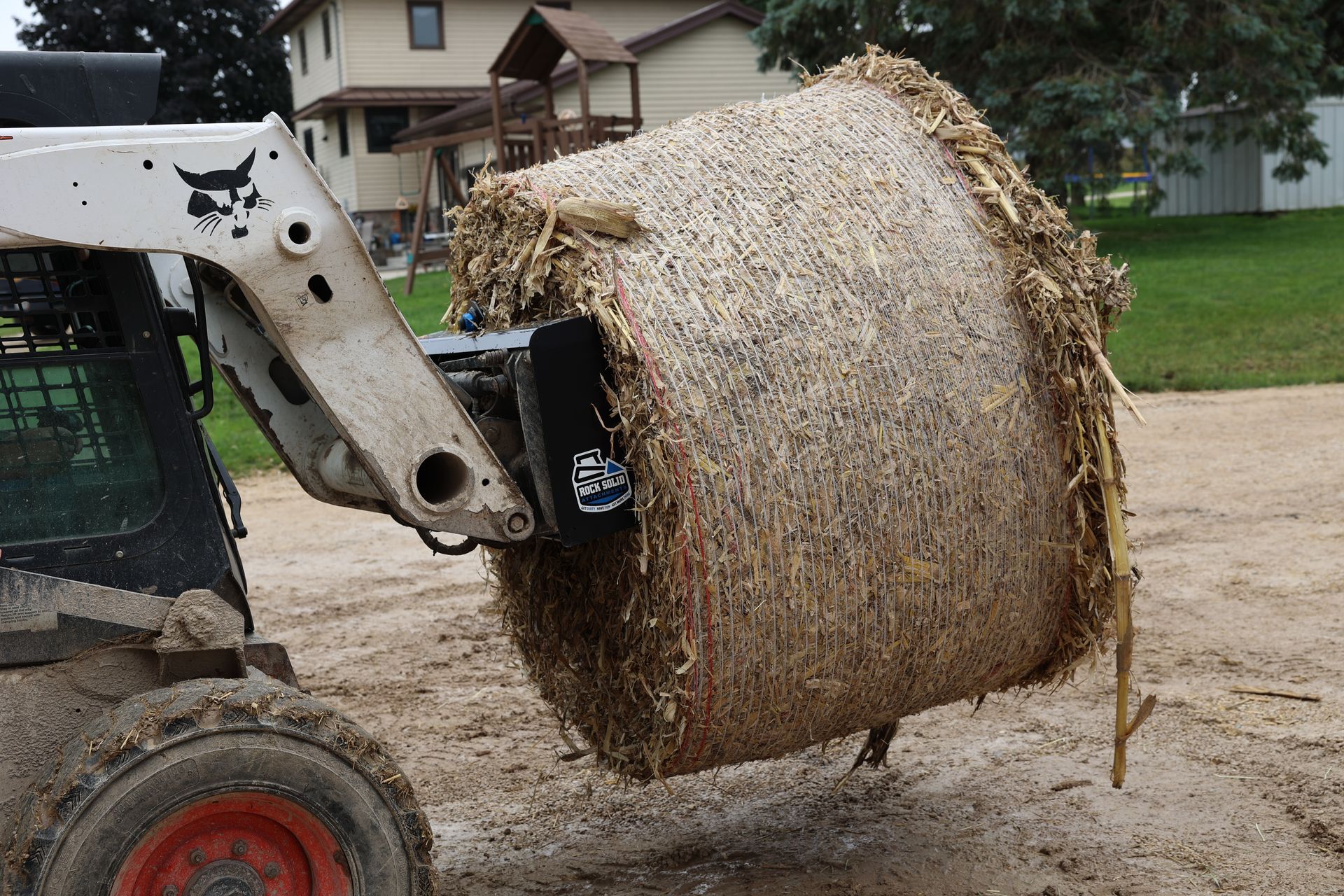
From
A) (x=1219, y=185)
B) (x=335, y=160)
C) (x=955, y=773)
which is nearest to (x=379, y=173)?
(x=335, y=160)

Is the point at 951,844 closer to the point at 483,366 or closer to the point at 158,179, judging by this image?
the point at 483,366

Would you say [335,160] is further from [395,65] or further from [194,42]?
[194,42]

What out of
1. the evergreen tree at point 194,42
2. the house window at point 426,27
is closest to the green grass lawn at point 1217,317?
the house window at point 426,27

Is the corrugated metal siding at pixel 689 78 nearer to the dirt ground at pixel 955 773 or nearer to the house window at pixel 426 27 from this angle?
the house window at pixel 426 27

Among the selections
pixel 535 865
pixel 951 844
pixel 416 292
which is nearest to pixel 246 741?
pixel 535 865

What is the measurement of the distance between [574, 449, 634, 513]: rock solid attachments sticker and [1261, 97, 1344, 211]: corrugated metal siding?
25.1m

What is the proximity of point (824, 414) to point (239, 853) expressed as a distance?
1663 millimetres

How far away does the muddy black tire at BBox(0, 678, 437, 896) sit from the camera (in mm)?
2801

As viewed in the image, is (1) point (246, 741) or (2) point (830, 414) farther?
(2) point (830, 414)

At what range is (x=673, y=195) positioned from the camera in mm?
3607

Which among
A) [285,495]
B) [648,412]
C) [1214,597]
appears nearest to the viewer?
[648,412]

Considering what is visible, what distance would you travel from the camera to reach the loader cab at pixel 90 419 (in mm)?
2949

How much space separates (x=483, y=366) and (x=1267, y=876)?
8.25 ft

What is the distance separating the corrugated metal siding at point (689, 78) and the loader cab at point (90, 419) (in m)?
24.5
